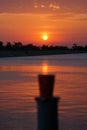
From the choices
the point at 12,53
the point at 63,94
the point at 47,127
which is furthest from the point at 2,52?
the point at 47,127

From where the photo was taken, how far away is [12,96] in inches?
632

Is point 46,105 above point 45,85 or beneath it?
beneath

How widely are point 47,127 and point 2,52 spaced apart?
135m

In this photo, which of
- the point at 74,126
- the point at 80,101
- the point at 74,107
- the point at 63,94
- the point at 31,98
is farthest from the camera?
the point at 63,94

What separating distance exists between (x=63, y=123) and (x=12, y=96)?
650cm

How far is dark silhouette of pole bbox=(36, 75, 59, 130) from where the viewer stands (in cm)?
428

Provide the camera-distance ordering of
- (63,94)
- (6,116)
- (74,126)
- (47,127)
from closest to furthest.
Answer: (47,127) < (74,126) < (6,116) < (63,94)

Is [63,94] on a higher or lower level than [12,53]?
lower

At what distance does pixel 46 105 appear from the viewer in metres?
4.30

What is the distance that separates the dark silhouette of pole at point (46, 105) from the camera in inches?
168

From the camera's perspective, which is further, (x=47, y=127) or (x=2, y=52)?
(x=2, y=52)

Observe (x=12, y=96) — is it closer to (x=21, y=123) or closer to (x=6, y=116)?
(x=6, y=116)

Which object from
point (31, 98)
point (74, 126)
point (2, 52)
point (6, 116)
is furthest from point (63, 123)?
point (2, 52)

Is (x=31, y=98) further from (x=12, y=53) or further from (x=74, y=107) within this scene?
(x=12, y=53)
